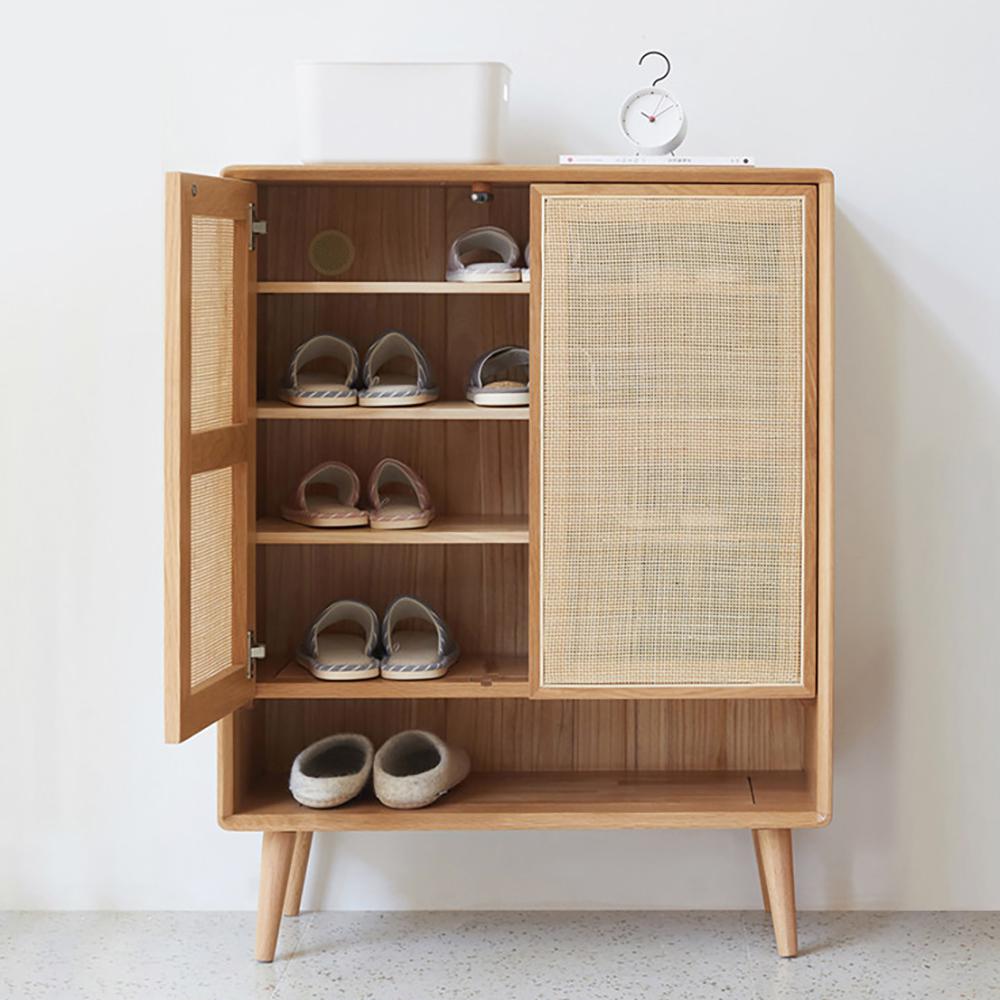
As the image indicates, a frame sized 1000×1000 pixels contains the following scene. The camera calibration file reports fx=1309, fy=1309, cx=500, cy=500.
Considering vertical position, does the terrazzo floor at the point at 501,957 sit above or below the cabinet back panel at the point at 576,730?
below

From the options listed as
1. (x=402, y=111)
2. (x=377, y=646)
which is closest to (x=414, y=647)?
(x=377, y=646)

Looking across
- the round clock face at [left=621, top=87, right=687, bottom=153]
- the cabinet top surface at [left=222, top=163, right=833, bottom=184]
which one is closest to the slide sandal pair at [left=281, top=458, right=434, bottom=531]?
the cabinet top surface at [left=222, top=163, right=833, bottom=184]

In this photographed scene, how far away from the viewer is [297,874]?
7.16ft

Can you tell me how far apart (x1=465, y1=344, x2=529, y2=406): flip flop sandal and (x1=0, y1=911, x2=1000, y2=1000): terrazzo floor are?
87 centimetres

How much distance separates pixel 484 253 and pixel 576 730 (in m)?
0.81

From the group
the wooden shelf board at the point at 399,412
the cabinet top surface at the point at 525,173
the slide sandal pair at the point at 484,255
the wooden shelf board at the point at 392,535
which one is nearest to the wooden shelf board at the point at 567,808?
the wooden shelf board at the point at 392,535

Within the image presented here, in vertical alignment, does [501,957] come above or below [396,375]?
below

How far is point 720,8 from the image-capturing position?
214 cm

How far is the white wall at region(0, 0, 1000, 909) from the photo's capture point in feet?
7.02

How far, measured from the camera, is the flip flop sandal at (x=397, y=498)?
1986 millimetres
